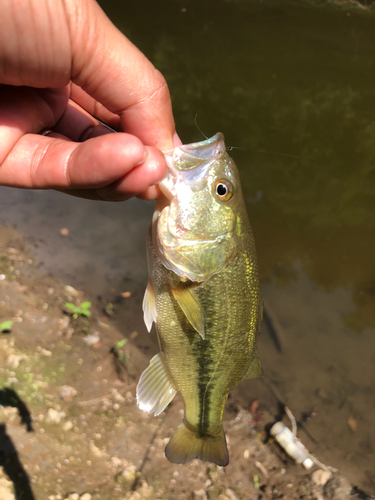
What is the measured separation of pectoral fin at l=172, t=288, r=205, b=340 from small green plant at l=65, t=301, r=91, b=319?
91.2 inches

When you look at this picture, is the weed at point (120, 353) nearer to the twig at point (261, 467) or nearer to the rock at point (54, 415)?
the rock at point (54, 415)

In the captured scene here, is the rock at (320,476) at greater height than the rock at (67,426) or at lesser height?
lesser

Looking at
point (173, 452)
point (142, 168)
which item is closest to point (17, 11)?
point (142, 168)

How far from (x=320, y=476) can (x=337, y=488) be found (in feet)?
0.60

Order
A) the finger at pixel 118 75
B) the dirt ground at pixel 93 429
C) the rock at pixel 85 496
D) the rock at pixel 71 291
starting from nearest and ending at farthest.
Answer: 1. the finger at pixel 118 75
2. the rock at pixel 85 496
3. the dirt ground at pixel 93 429
4. the rock at pixel 71 291

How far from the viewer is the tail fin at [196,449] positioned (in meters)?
2.10

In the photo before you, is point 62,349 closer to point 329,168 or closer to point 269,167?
point 269,167

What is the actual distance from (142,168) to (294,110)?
282 inches

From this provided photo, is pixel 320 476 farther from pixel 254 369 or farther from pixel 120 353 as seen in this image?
pixel 120 353

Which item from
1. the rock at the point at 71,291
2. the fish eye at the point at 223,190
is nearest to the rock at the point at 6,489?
the rock at the point at 71,291

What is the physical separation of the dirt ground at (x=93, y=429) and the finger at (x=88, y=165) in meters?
2.21

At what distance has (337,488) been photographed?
3.36 m

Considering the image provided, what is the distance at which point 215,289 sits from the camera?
185cm

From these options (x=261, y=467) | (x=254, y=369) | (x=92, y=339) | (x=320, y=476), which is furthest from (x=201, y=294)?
(x=320, y=476)
